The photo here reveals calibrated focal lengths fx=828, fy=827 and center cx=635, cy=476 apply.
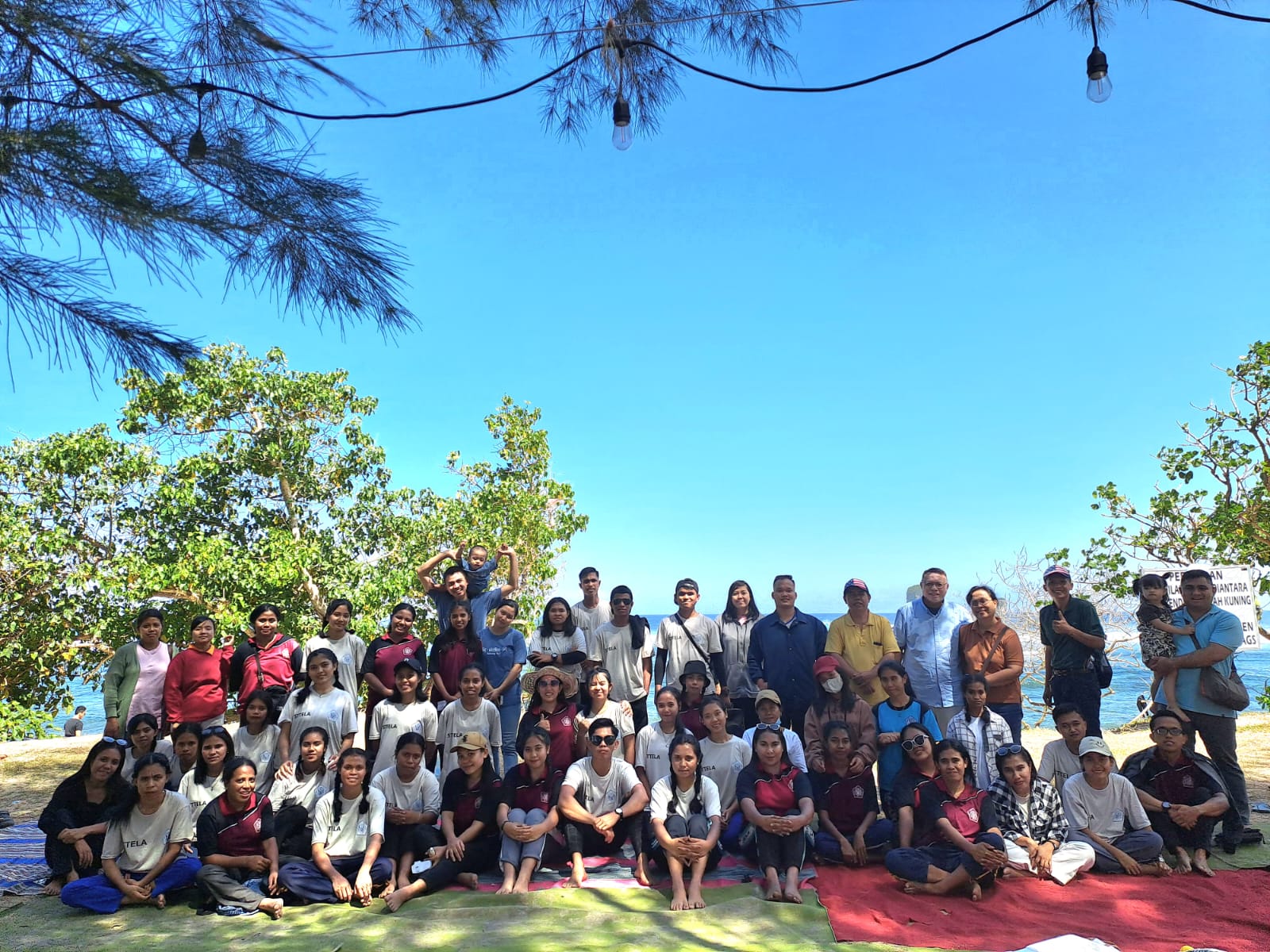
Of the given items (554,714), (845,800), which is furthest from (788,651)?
(554,714)

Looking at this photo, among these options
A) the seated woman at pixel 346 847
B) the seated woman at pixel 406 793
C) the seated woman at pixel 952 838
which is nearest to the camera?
the seated woman at pixel 952 838

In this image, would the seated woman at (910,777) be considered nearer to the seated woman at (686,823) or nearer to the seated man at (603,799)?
the seated woman at (686,823)

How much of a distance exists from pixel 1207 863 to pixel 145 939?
5.70 m

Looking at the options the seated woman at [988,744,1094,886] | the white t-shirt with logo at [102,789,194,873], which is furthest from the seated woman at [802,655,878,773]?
the white t-shirt with logo at [102,789,194,873]

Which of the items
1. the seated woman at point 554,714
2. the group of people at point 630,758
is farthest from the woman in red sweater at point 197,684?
the seated woman at point 554,714

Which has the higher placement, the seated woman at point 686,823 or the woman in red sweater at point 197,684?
the woman in red sweater at point 197,684

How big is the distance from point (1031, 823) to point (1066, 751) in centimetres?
64

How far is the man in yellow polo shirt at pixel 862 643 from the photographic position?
5855mm

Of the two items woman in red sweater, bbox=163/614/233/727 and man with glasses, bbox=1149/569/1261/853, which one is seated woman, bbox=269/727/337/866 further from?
man with glasses, bbox=1149/569/1261/853

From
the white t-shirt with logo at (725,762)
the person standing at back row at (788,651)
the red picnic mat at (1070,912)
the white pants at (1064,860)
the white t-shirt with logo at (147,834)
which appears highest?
the person standing at back row at (788,651)

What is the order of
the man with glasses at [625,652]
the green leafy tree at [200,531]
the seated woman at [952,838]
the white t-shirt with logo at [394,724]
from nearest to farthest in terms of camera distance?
1. the seated woman at [952,838]
2. the white t-shirt with logo at [394,724]
3. the man with glasses at [625,652]
4. the green leafy tree at [200,531]

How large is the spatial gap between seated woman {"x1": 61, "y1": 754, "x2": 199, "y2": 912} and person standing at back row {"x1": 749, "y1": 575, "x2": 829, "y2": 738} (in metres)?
3.74

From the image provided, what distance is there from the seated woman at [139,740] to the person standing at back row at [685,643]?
3.31 metres

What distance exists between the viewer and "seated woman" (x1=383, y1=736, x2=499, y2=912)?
15.6 feet
